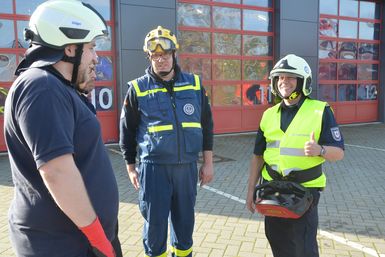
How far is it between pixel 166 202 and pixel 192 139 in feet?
1.71

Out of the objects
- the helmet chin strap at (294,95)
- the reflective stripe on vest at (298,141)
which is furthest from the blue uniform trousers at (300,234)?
the helmet chin strap at (294,95)

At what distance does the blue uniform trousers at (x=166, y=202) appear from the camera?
117 inches

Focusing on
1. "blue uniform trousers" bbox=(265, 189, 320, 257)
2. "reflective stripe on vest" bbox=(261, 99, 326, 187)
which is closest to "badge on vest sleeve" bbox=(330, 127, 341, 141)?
"reflective stripe on vest" bbox=(261, 99, 326, 187)

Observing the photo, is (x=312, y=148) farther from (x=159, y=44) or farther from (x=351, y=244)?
(x=351, y=244)

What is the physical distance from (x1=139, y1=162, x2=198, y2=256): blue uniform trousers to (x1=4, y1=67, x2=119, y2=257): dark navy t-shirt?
114cm

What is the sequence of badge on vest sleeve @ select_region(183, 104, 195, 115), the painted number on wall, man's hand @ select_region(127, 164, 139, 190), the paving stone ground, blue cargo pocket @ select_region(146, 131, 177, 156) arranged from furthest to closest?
the painted number on wall, the paving stone ground, man's hand @ select_region(127, 164, 139, 190), badge on vest sleeve @ select_region(183, 104, 195, 115), blue cargo pocket @ select_region(146, 131, 177, 156)

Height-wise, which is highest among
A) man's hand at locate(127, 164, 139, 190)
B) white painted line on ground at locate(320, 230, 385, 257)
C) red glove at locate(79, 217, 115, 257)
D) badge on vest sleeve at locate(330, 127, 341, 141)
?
badge on vest sleeve at locate(330, 127, 341, 141)

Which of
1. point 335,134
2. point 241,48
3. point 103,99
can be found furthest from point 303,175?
point 241,48

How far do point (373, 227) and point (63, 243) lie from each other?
3811 mm

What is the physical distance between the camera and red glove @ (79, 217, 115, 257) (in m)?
1.59

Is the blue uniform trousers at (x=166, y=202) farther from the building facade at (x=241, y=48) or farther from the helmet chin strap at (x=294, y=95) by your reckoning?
the building facade at (x=241, y=48)

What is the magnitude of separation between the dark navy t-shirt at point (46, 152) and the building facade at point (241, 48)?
756 cm

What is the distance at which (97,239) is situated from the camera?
1622mm

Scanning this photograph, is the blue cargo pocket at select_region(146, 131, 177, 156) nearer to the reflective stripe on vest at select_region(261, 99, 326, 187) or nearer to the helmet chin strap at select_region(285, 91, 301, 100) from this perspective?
the reflective stripe on vest at select_region(261, 99, 326, 187)
